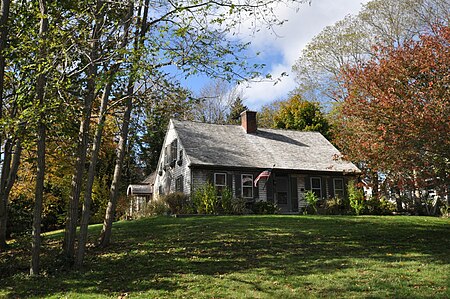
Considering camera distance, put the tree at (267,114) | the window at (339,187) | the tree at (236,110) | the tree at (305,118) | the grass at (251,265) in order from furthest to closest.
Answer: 1. the tree at (267,114)
2. the tree at (236,110)
3. the tree at (305,118)
4. the window at (339,187)
5. the grass at (251,265)

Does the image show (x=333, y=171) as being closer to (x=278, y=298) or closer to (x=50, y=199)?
(x=50, y=199)

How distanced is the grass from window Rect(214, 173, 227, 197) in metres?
8.50

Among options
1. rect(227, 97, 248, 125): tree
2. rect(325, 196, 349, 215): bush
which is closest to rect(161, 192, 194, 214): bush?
rect(325, 196, 349, 215): bush

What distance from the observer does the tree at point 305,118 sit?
1390 inches

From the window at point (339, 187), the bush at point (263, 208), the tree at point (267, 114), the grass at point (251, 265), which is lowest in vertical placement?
the grass at point (251, 265)

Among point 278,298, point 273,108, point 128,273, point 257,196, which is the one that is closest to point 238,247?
point 128,273

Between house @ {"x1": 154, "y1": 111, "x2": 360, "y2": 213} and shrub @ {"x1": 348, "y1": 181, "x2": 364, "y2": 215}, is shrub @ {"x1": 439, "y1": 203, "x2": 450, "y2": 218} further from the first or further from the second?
house @ {"x1": 154, "y1": 111, "x2": 360, "y2": 213}

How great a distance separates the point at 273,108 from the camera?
4575 centimetres

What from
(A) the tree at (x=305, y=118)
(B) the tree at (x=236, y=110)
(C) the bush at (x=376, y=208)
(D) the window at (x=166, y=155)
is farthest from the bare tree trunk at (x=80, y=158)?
(B) the tree at (x=236, y=110)

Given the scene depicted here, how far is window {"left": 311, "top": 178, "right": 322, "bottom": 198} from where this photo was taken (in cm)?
2541

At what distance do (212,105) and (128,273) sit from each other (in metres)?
33.4

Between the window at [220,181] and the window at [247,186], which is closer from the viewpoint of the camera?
the window at [220,181]

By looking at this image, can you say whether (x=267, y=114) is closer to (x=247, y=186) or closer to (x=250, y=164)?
(x=250, y=164)

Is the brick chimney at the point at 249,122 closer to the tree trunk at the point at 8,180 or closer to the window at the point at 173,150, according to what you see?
the window at the point at 173,150
